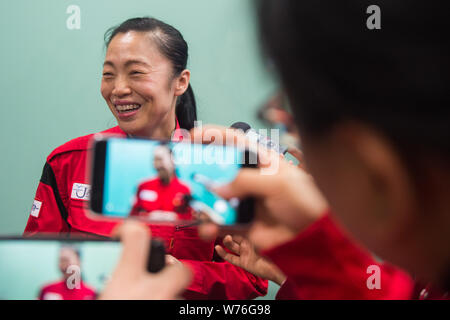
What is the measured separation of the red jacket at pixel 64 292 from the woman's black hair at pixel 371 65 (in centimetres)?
36

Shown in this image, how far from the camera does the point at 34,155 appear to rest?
1.37 meters

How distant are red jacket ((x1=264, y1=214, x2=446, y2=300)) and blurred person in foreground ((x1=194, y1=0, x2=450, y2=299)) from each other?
14 centimetres

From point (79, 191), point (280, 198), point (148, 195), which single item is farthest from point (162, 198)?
point (79, 191)

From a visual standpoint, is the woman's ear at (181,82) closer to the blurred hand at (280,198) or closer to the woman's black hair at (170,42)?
the woman's black hair at (170,42)

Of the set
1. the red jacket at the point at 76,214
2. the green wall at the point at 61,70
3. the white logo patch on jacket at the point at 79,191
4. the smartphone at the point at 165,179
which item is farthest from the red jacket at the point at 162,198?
the green wall at the point at 61,70

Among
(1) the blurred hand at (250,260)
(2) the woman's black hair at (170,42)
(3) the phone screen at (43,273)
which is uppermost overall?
(2) the woman's black hair at (170,42)

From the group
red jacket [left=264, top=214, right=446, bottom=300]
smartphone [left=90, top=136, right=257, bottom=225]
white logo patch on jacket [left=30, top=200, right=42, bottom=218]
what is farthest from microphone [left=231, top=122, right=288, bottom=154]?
white logo patch on jacket [left=30, top=200, right=42, bottom=218]

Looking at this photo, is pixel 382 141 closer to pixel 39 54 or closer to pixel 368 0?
pixel 368 0

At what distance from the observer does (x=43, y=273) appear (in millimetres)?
484

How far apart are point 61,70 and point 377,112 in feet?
4.30

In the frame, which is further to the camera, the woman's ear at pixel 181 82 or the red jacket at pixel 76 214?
the woman's ear at pixel 181 82

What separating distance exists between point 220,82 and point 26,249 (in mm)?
1003

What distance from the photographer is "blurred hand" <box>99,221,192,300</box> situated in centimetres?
36

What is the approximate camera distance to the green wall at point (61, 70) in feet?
4.42
